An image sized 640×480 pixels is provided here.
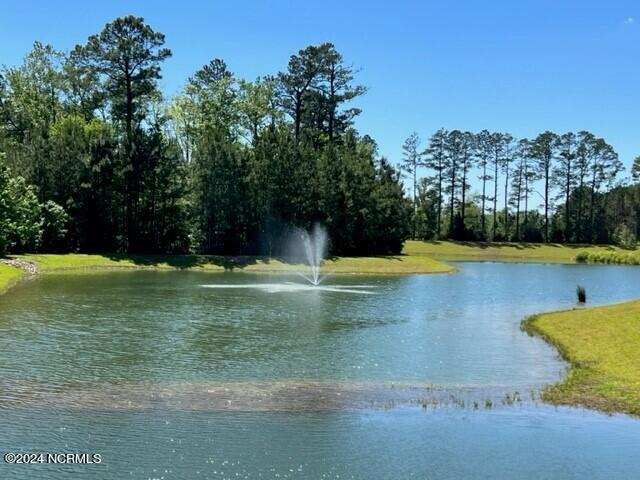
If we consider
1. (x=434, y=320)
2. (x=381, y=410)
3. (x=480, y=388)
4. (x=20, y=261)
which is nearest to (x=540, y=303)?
(x=434, y=320)

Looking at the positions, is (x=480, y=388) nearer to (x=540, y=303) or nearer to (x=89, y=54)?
(x=540, y=303)

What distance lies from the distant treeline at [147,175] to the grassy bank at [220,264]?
4.62m

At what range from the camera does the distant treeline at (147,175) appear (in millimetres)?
68438

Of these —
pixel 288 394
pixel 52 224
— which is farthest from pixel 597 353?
pixel 52 224

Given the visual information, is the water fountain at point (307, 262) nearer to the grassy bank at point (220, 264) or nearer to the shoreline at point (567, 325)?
the grassy bank at point (220, 264)

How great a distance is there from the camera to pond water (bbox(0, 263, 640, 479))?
1255cm

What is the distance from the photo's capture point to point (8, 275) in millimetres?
45219

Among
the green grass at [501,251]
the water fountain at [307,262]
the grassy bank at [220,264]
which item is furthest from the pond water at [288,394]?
the green grass at [501,251]

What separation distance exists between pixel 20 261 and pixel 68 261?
20.1 ft

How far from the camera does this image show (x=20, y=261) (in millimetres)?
54000

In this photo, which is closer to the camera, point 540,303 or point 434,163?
point 540,303

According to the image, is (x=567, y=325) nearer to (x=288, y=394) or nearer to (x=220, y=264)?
(x=288, y=394)

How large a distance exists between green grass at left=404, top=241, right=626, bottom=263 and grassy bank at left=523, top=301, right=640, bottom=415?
234ft

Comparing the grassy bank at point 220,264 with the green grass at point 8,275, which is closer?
the green grass at point 8,275
